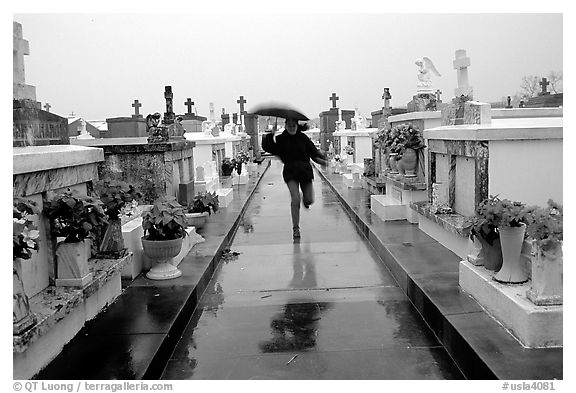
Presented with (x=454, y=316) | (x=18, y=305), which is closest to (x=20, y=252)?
(x=18, y=305)

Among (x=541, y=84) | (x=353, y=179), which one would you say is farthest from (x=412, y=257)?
(x=541, y=84)

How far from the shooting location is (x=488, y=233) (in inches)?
176

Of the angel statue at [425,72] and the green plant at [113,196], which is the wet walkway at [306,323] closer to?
the green plant at [113,196]

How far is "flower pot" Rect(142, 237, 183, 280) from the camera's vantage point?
18.7 ft

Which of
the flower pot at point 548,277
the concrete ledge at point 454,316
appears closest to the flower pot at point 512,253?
the concrete ledge at point 454,316

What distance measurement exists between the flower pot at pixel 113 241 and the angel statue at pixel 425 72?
6.36m

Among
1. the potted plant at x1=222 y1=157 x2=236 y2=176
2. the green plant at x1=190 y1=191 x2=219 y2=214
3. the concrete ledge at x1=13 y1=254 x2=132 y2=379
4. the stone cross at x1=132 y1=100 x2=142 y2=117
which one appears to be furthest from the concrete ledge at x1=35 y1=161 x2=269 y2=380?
the stone cross at x1=132 y1=100 x2=142 y2=117

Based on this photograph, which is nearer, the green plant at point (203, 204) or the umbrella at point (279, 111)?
the umbrella at point (279, 111)

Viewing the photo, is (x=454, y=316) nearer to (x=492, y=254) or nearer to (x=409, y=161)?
(x=492, y=254)

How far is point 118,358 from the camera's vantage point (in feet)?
12.4

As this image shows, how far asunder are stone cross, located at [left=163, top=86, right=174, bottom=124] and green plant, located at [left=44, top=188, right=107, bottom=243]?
594cm

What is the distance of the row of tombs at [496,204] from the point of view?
3.80m
